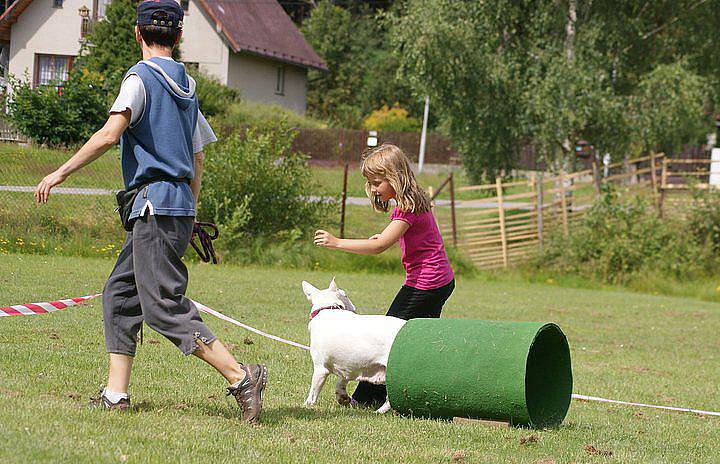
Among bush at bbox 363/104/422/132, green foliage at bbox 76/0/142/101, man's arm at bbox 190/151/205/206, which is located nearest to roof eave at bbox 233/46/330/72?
bush at bbox 363/104/422/132

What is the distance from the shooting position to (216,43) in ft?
138

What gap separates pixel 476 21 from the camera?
25.2m

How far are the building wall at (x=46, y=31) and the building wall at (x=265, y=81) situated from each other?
32.4ft

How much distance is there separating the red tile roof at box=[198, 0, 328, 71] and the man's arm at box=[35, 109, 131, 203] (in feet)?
122

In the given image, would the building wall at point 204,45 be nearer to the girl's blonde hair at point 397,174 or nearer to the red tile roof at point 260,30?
the red tile roof at point 260,30

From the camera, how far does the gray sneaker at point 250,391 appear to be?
541 centimetres

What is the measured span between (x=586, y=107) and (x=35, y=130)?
1266 cm

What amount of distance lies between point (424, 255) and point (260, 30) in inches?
1588

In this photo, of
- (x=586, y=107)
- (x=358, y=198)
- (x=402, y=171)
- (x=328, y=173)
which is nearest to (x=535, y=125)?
(x=586, y=107)

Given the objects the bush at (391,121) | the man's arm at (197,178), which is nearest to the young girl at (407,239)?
the man's arm at (197,178)

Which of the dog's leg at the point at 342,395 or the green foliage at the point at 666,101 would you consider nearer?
the dog's leg at the point at 342,395

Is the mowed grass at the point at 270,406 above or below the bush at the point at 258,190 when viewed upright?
below

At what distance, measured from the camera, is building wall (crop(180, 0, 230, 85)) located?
4169cm

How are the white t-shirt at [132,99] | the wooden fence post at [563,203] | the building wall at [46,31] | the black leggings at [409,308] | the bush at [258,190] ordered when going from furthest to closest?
1. the building wall at [46,31]
2. the wooden fence post at [563,203]
3. the bush at [258,190]
4. the black leggings at [409,308]
5. the white t-shirt at [132,99]
